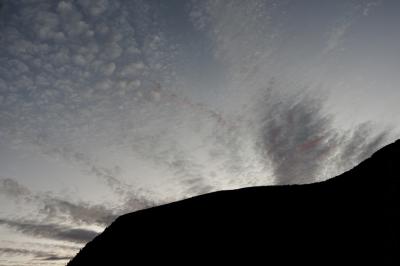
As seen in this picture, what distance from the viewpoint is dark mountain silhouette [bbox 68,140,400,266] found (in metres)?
12.8

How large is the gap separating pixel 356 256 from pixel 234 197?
6.30 metres

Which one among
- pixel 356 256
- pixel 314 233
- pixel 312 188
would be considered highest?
pixel 312 188

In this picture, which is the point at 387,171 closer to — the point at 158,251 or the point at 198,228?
the point at 198,228

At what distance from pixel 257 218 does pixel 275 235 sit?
4.04 feet

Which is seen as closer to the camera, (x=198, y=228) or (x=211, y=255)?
(x=211, y=255)

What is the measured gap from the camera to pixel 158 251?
1586 cm

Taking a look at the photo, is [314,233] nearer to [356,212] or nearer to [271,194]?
[356,212]

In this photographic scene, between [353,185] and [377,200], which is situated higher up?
[353,185]

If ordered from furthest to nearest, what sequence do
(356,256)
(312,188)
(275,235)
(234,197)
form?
(234,197) → (312,188) → (275,235) → (356,256)

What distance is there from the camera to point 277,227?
579 inches

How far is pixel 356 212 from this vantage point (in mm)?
13586

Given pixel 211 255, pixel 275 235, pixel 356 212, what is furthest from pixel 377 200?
pixel 211 255

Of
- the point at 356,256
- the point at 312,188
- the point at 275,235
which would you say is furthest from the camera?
the point at 312,188

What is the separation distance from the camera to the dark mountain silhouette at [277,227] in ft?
41.9
